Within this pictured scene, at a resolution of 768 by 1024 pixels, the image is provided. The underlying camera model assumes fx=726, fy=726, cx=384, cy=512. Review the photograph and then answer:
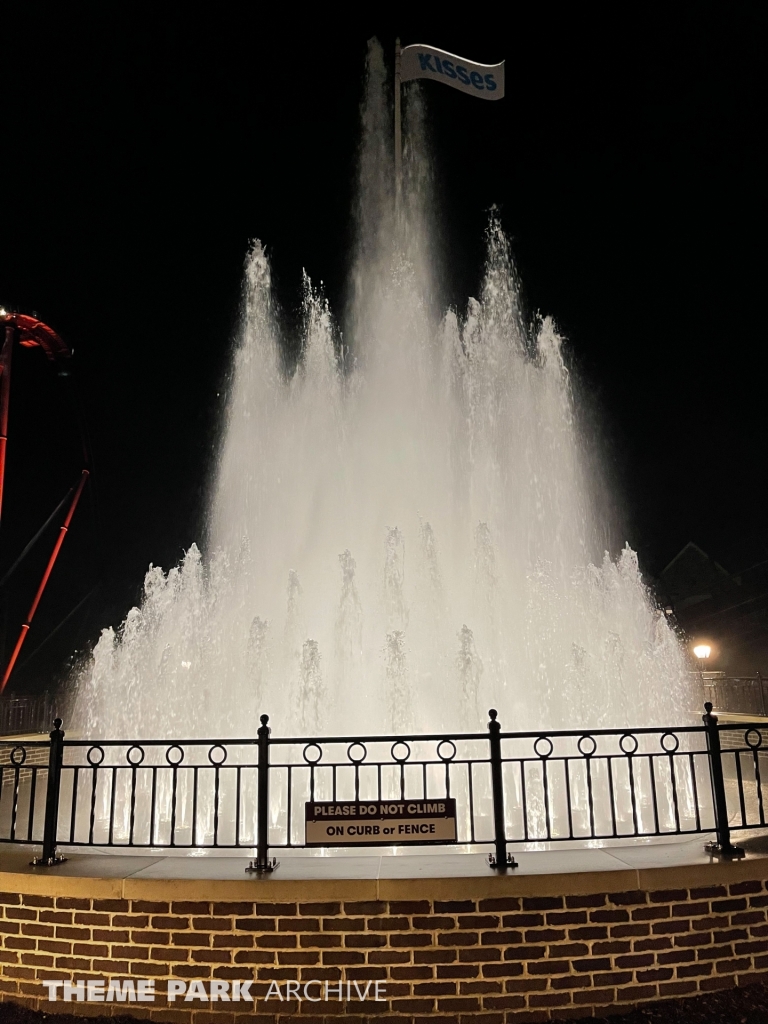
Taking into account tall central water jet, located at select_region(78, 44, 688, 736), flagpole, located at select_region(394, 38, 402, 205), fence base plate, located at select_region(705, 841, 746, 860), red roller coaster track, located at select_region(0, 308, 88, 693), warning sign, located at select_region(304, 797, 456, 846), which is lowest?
fence base plate, located at select_region(705, 841, 746, 860)

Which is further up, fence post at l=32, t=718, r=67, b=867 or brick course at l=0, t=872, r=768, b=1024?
fence post at l=32, t=718, r=67, b=867

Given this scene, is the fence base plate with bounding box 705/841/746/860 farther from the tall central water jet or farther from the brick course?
the tall central water jet

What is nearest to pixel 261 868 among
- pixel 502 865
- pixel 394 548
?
pixel 502 865

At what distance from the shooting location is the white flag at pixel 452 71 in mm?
19062

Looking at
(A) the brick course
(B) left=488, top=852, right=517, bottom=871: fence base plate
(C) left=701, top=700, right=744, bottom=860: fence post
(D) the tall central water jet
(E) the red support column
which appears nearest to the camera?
(A) the brick course

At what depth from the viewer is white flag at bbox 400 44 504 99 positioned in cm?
1906

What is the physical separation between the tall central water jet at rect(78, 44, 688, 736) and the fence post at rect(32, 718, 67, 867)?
605cm

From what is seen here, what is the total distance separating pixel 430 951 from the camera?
4.73m

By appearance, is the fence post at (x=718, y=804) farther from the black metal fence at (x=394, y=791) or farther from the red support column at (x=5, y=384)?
the red support column at (x=5, y=384)

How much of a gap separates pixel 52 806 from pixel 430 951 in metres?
3.12

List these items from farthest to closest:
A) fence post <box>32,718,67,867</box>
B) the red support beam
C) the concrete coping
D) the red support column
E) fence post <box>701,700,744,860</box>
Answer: the red support beam
the red support column
fence post <box>32,718,67,867</box>
fence post <box>701,700,744,860</box>
the concrete coping

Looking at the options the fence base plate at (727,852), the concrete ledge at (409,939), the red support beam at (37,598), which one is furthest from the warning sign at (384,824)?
the red support beam at (37,598)

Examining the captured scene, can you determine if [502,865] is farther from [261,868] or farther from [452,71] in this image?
[452,71]

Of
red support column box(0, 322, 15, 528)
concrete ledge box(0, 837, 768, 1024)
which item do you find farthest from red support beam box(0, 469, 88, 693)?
concrete ledge box(0, 837, 768, 1024)
